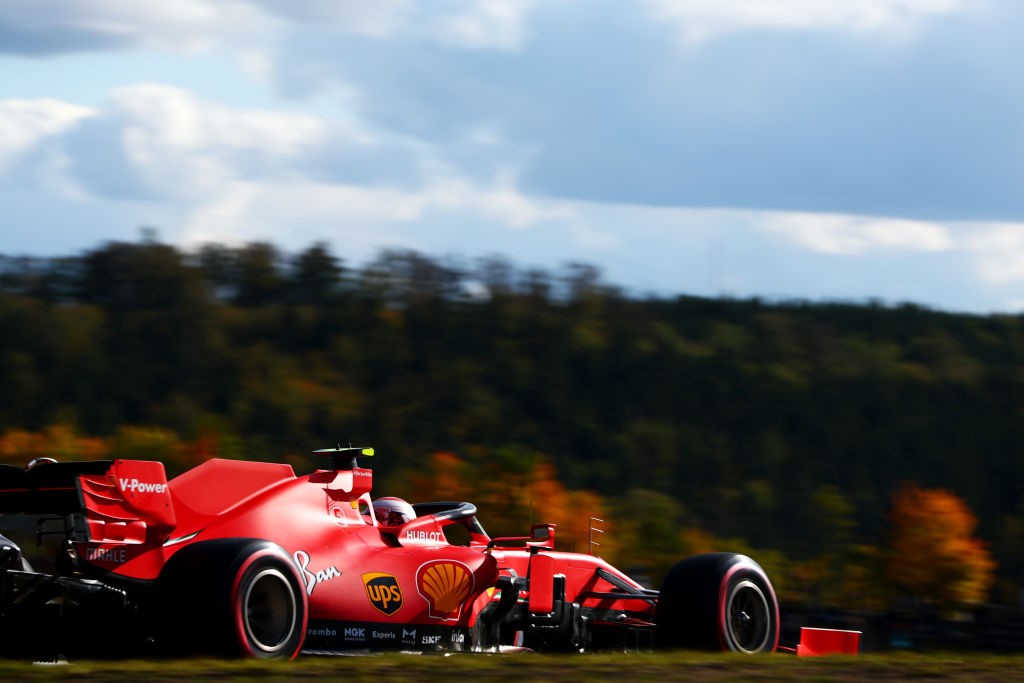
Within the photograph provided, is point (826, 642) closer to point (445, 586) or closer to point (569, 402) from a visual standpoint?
point (445, 586)

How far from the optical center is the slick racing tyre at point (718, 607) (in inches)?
419

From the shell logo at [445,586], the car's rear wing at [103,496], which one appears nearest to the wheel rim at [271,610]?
the car's rear wing at [103,496]

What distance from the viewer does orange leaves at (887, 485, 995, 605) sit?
7425 cm

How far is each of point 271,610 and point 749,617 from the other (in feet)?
13.6

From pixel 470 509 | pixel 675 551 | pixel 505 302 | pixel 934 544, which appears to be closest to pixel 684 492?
pixel 505 302

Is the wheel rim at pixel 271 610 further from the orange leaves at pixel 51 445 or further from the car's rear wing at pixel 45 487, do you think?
the orange leaves at pixel 51 445

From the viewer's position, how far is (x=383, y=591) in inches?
393

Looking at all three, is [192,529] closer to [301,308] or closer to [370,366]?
[370,366]

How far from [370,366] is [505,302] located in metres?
18.8

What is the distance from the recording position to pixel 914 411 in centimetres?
12950

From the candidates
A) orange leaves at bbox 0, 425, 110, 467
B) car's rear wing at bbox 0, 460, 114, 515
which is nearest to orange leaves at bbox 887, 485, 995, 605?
orange leaves at bbox 0, 425, 110, 467

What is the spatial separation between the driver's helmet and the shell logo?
0.70 meters

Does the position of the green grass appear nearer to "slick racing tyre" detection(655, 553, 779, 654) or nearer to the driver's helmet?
"slick racing tyre" detection(655, 553, 779, 654)

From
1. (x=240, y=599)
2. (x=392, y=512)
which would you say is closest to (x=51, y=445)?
(x=392, y=512)
